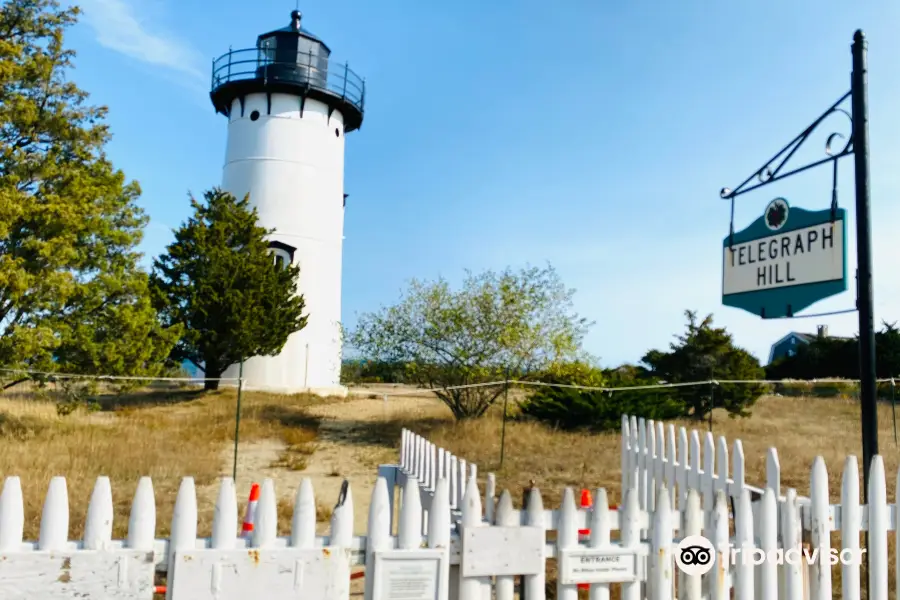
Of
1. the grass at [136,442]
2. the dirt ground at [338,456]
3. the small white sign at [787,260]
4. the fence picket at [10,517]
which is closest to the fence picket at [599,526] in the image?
the small white sign at [787,260]

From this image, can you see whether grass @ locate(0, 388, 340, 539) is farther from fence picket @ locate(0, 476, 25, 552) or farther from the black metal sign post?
the black metal sign post

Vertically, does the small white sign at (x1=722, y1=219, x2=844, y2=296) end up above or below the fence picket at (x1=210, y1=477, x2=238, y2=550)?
above

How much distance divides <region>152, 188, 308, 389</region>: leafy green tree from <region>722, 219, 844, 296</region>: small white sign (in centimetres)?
1805

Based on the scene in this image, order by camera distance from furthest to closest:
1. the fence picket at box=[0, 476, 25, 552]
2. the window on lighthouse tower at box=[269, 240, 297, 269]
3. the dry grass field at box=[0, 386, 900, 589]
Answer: the window on lighthouse tower at box=[269, 240, 297, 269] < the dry grass field at box=[0, 386, 900, 589] < the fence picket at box=[0, 476, 25, 552]

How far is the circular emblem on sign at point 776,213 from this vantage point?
4148 mm

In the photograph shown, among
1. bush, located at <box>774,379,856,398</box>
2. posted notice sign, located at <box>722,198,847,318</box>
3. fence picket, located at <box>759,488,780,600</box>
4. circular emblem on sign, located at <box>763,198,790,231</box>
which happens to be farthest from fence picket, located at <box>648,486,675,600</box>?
bush, located at <box>774,379,856,398</box>

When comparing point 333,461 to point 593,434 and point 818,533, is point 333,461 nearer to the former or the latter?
point 593,434

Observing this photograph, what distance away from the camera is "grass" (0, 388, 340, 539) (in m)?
8.06

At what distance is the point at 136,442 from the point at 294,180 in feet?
42.2

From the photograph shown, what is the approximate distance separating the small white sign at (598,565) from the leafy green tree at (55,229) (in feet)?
38.4

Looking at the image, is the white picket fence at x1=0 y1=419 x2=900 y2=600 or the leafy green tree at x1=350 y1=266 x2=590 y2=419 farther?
the leafy green tree at x1=350 y1=266 x2=590 y2=419

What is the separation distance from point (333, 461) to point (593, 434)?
5.81 meters

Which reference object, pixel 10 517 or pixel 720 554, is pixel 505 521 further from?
pixel 10 517

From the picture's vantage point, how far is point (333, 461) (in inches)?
478
